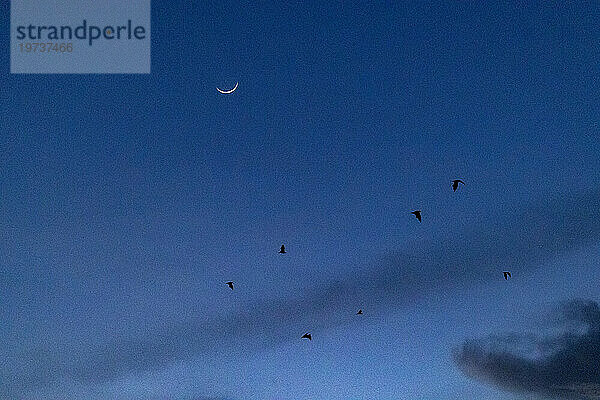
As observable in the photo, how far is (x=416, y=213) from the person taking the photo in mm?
64250

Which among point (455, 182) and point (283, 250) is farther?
point (283, 250)

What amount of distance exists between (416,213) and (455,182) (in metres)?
10.1

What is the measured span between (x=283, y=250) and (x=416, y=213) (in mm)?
25149

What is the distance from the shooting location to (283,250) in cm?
6781

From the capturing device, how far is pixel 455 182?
5628 cm

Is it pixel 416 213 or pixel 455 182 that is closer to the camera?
pixel 455 182

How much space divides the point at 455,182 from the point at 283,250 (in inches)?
1265

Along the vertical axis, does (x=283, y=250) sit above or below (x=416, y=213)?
below

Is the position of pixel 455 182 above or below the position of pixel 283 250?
above

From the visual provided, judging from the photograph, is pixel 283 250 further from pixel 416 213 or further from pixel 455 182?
pixel 455 182

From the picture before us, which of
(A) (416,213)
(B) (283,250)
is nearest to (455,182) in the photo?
(A) (416,213)
